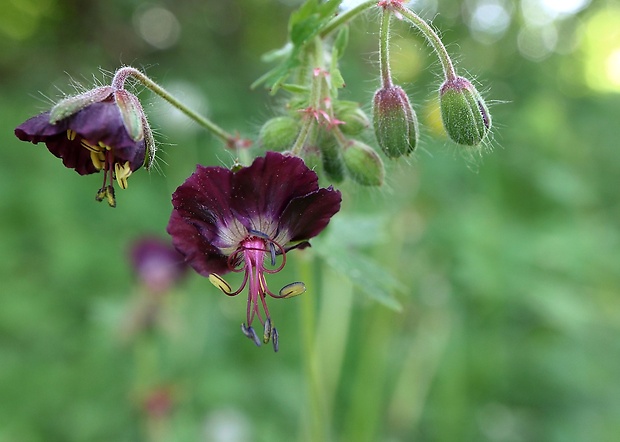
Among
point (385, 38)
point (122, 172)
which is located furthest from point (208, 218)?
point (385, 38)

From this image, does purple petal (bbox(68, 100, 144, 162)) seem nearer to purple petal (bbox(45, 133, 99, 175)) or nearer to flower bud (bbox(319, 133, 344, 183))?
purple petal (bbox(45, 133, 99, 175))

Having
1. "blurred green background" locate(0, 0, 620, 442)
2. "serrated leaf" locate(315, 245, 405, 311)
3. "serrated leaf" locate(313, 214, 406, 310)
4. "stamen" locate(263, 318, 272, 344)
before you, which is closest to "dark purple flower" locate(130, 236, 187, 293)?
"blurred green background" locate(0, 0, 620, 442)

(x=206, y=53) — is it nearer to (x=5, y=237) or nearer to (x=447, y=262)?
(x=5, y=237)

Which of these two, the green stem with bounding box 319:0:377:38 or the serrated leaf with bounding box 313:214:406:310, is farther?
the serrated leaf with bounding box 313:214:406:310

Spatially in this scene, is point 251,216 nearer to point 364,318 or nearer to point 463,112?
point 463,112

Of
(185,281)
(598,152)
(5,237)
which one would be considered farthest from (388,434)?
(598,152)

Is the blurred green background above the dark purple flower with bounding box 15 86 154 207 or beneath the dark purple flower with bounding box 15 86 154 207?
above
